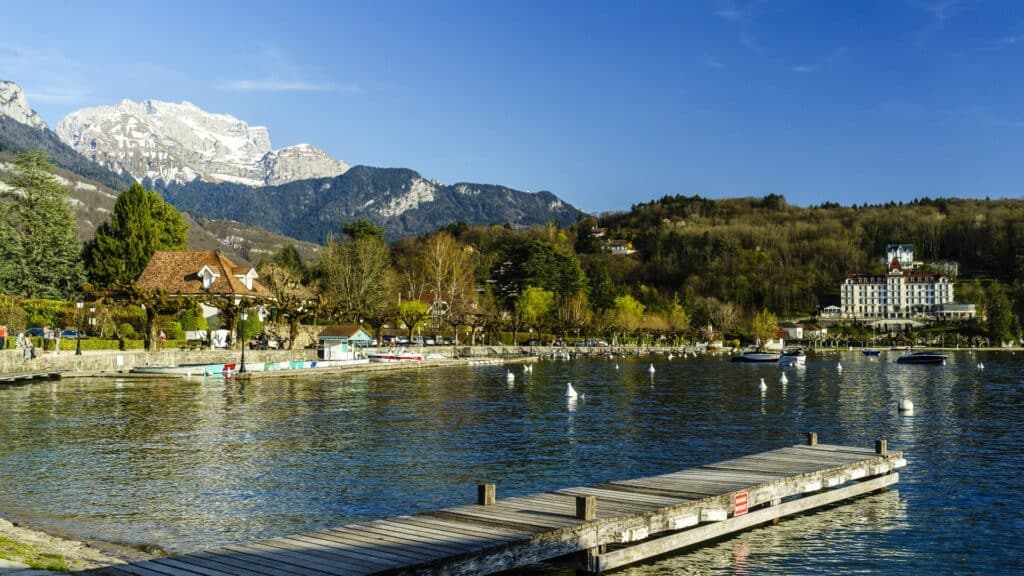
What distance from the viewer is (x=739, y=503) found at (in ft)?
62.7

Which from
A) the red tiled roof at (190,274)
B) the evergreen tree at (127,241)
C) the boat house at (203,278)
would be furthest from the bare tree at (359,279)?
the evergreen tree at (127,241)

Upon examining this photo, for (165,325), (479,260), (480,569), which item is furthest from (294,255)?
(480,569)

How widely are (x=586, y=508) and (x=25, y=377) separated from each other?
52.1 metres

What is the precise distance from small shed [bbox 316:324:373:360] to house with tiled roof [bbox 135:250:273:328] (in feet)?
29.9

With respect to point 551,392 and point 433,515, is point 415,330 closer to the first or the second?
point 551,392

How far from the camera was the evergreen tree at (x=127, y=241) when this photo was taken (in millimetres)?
101188

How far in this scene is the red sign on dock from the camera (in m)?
19.0

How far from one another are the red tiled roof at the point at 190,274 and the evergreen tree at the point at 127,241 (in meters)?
4.71

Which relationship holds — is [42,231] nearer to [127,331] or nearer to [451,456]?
[127,331]

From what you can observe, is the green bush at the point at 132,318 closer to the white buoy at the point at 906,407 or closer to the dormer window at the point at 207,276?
the dormer window at the point at 207,276

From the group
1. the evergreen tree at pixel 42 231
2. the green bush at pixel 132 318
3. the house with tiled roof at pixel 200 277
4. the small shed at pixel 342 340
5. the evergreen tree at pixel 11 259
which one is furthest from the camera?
the house with tiled roof at pixel 200 277

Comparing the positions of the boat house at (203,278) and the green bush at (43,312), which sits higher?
the boat house at (203,278)

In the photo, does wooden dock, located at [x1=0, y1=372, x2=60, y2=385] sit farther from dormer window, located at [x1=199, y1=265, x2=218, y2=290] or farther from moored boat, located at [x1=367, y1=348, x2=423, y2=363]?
dormer window, located at [x1=199, y1=265, x2=218, y2=290]

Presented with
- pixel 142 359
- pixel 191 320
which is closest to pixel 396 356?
pixel 191 320
